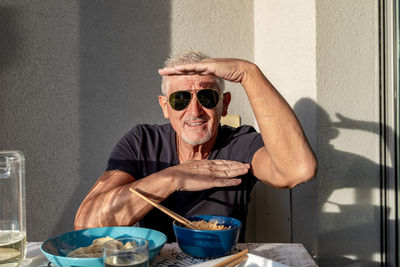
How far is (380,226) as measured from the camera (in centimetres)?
199

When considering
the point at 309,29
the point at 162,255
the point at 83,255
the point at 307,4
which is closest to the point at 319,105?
the point at 309,29

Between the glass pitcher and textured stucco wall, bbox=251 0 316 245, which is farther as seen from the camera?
textured stucco wall, bbox=251 0 316 245

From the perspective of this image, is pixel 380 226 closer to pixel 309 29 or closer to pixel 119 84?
pixel 309 29

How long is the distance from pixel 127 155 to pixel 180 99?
1.23ft

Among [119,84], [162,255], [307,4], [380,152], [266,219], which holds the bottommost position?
[266,219]

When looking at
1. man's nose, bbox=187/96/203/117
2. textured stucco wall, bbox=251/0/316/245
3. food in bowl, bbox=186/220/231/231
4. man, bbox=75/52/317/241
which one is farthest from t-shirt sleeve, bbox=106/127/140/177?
textured stucco wall, bbox=251/0/316/245

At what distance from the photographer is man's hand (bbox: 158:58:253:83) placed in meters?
1.30

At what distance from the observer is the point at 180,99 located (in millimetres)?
1610

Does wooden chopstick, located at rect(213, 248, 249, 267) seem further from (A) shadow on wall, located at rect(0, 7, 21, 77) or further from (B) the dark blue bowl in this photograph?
(A) shadow on wall, located at rect(0, 7, 21, 77)

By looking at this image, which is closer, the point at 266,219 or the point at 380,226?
the point at 380,226

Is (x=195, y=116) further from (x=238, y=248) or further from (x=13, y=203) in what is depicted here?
(x=13, y=203)

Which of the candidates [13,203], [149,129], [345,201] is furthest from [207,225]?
[345,201]

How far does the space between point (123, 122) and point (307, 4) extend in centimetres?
139

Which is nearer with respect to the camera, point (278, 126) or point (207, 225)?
point (207, 225)
